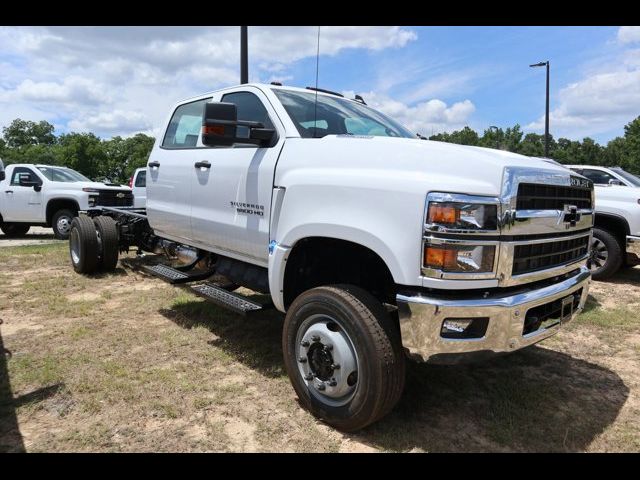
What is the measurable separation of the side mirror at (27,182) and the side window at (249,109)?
9168 mm

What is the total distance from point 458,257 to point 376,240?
45 cm

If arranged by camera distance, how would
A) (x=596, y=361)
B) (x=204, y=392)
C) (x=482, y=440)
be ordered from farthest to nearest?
(x=596, y=361), (x=204, y=392), (x=482, y=440)

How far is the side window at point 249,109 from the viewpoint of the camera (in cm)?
388

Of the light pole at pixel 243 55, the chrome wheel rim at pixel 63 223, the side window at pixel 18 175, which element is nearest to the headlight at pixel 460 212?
the light pole at pixel 243 55

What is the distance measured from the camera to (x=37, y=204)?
11570 millimetres

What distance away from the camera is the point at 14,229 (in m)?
13.4

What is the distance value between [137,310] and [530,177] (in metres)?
4.37

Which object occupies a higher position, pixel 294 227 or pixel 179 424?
pixel 294 227

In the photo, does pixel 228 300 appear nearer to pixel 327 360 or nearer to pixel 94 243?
pixel 327 360

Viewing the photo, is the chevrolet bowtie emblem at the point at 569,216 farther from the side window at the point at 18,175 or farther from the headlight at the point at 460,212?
the side window at the point at 18,175

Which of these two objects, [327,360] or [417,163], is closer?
[417,163]

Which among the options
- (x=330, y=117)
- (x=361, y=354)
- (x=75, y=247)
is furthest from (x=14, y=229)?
(x=361, y=354)
